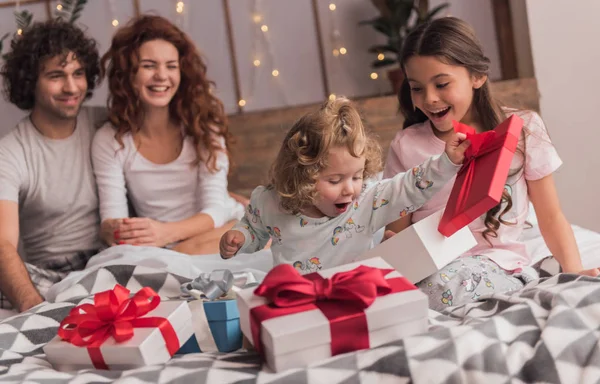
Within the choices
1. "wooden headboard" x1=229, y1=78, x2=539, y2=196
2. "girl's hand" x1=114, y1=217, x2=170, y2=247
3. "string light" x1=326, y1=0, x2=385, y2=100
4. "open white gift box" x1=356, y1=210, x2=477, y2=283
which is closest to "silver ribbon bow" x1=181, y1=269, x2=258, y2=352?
"open white gift box" x1=356, y1=210, x2=477, y2=283

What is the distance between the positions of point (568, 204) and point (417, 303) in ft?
7.01

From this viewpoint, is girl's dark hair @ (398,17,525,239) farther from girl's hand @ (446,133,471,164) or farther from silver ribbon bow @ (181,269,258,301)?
silver ribbon bow @ (181,269,258,301)

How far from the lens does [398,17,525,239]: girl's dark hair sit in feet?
5.36

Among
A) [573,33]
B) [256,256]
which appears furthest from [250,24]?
[256,256]

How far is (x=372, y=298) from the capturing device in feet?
3.42

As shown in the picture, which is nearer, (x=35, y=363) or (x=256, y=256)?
(x=35, y=363)

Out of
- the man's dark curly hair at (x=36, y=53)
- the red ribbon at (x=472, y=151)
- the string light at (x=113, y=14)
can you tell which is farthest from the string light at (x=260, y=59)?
the red ribbon at (x=472, y=151)

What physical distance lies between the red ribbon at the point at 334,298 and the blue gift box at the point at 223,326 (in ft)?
0.54

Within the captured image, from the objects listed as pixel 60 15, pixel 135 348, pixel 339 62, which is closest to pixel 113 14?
pixel 60 15

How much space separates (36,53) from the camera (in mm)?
2336

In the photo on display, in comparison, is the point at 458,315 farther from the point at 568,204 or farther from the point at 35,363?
the point at 568,204

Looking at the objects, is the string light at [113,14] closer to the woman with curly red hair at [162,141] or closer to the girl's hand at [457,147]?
the woman with curly red hair at [162,141]

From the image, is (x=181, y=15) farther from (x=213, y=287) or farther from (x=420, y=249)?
(x=420, y=249)

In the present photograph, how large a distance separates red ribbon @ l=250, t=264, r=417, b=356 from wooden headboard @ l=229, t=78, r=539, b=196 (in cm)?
202
